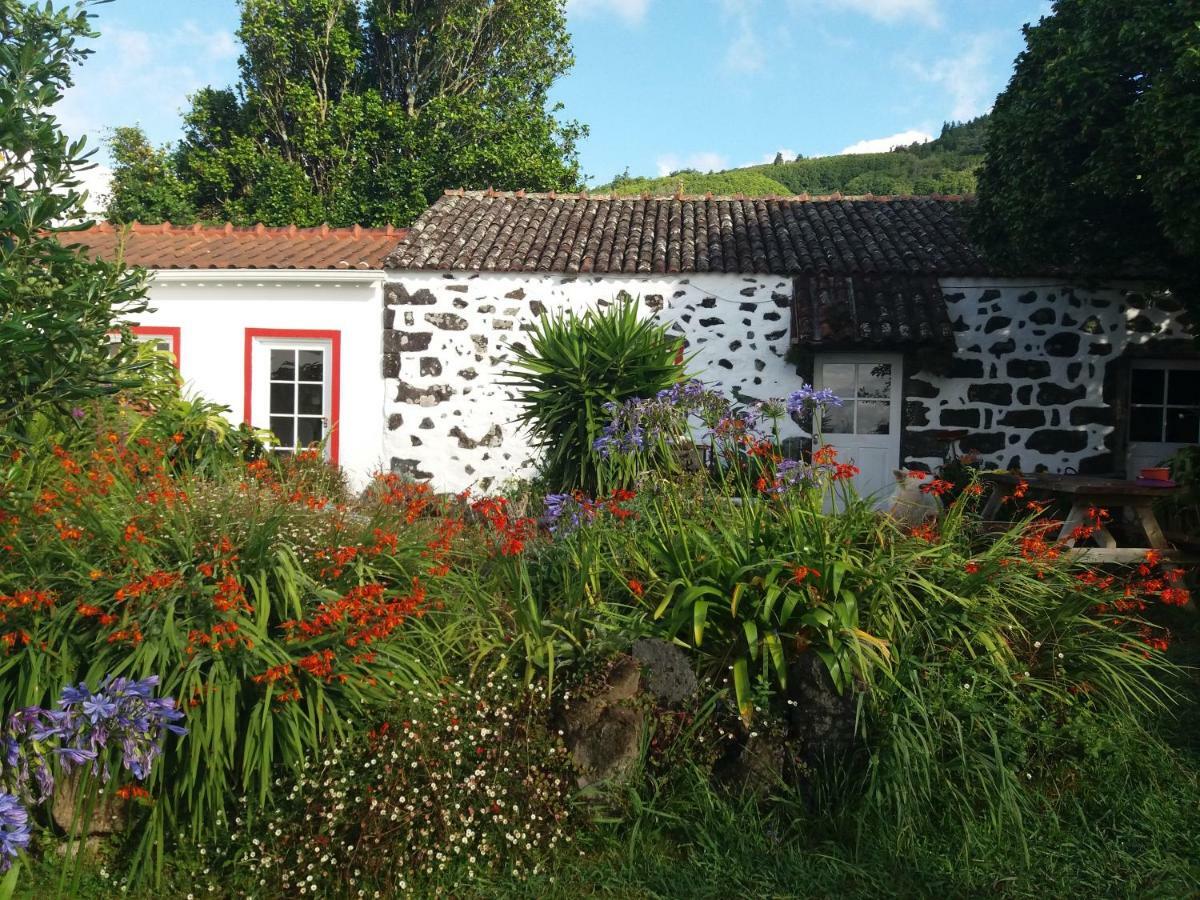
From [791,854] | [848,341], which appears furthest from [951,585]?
[848,341]

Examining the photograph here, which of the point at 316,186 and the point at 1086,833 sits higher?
the point at 316,186

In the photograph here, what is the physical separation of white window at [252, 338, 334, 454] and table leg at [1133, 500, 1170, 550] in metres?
7.88

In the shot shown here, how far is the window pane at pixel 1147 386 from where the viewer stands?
396 inches

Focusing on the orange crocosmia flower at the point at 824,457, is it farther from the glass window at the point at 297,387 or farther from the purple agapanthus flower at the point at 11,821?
the glass window at the point at 297,387

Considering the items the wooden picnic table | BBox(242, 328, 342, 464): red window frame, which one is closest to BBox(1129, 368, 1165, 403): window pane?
the wooden picnic table

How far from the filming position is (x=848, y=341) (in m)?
9.54

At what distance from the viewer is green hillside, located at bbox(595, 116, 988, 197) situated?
30.4 meters

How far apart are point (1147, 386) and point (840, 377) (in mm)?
3192

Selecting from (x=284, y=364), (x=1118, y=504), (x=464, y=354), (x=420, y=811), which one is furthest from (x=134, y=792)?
(x=284, y=364)

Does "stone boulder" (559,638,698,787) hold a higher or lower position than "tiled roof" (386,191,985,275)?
lower

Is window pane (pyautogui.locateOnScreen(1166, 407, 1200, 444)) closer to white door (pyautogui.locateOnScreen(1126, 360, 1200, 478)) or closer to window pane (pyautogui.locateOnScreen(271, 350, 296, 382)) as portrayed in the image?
white door (pyautogui.locateOnScreen(1126, 360, 1200, 478))

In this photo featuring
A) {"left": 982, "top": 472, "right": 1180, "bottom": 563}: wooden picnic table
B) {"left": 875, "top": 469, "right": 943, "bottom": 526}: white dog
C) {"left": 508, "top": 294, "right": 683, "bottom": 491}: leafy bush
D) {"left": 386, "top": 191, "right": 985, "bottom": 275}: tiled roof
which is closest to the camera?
{"left": 875, "top": 469, "right": 943, "bottom": 526}: white dog

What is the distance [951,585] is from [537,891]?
2066 millimetres

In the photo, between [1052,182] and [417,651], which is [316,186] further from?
[417,651]
